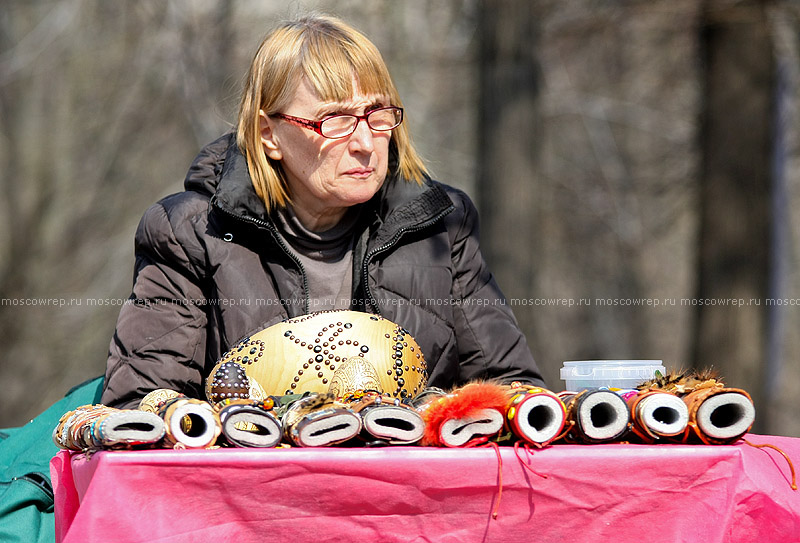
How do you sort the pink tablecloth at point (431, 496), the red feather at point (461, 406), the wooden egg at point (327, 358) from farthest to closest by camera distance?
the wooden egg at point (327, 358) → the red feather at point (461, 406) → the pink tablecloth at point (431, 496)

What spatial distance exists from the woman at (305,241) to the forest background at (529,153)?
128 inches

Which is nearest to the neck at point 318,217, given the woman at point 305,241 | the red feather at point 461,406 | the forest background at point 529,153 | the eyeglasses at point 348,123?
the woman at point 305,241

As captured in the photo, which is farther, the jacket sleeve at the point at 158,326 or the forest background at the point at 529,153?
the forest background at the point at 529,153

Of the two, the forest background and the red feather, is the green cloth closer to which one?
the red feather

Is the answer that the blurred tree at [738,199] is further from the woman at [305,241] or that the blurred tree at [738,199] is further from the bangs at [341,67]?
the bangs at [341,67]

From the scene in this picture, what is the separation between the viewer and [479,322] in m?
2.61

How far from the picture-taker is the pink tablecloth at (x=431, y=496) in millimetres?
1456

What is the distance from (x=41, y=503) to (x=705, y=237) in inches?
193

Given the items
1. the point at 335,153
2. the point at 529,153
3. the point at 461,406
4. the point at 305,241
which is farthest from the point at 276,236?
the point at 529,153

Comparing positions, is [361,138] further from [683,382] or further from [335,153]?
[683,382]

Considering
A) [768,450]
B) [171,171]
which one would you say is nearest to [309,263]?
[768,450]

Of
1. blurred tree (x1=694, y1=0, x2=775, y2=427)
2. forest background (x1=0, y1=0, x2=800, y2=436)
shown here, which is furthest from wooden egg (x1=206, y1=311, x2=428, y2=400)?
blurred tree (x1=694, y1=0, x2=775, y2=427)

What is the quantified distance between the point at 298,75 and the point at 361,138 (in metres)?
0.25

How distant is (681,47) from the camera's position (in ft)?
32.2
